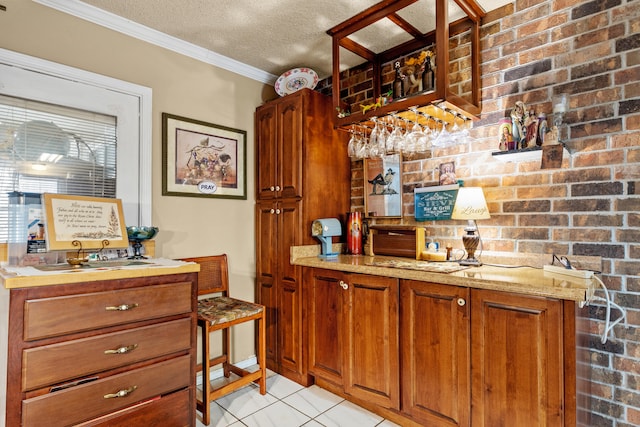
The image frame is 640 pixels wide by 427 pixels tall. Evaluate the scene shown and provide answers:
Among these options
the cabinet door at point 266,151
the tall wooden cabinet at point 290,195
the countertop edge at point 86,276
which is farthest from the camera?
the cabinet door at point 266,151

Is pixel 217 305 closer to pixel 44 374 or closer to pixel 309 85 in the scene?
pixel 44 374

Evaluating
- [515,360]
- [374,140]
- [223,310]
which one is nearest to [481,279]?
[515,360]

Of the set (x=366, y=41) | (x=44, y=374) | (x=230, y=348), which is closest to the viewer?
(x=44, y=374)

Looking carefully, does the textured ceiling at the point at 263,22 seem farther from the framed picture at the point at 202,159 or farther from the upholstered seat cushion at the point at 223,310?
the upholstered seat cushion at the point at 223,310

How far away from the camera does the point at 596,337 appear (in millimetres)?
1854

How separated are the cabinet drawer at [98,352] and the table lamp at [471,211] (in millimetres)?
1681

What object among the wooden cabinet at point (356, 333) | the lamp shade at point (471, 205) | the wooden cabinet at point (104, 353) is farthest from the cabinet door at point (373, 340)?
the wooden cabinet at point (104, 353)

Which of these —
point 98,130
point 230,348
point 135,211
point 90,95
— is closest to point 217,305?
point 230,348

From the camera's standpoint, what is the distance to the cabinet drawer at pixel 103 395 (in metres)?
1.48

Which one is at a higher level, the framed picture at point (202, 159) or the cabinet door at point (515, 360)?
the framed picture at point (202, 159)

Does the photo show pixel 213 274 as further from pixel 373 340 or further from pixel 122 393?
pixel 373 340

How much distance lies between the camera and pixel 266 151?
9.84 feet

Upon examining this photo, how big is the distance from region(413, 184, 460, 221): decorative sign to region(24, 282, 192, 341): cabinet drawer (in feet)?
5.39

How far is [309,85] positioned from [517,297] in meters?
2.34
